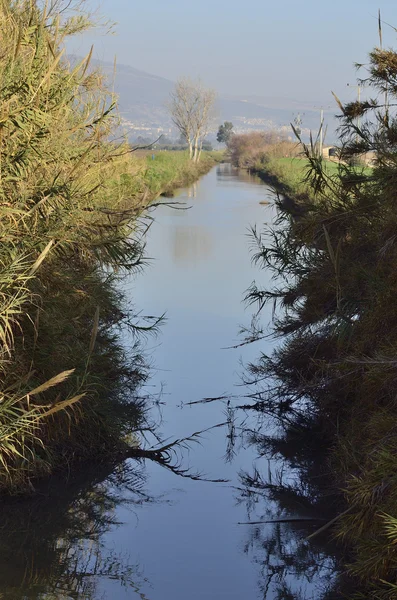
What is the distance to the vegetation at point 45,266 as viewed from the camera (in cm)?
660

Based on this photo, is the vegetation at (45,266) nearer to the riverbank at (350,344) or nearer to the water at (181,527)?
the water at (181,527)

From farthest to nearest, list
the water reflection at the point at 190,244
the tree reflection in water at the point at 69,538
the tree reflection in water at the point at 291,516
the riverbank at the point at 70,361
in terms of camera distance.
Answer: the water reflection at the point at 190,244, the riverbank at the point at 70,361, the tree reflection in water at the point at 291,516, the tree reflection in water at the point at 69,538

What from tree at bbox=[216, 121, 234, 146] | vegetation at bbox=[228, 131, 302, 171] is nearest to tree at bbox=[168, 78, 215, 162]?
vegetation at bbox=[228, 131, 302, 171]

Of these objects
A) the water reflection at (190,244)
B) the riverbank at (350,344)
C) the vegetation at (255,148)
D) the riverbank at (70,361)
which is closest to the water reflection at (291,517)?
the riverbank at (350,344)

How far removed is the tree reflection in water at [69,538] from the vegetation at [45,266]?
230 mm

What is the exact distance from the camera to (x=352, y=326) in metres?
8.23

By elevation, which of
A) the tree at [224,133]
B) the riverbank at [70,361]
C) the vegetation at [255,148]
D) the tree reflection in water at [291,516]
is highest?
the tree at [224,133]

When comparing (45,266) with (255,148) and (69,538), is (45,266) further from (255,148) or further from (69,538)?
(255,148)

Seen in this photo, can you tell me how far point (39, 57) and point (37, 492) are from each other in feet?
11.6

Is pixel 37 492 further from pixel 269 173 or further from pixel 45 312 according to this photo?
pixel 269 173

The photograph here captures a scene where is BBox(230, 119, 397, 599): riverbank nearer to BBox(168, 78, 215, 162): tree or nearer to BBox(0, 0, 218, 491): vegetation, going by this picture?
BBox(0, 0, 218, 491): vegetation

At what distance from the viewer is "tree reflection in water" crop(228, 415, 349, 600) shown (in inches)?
264

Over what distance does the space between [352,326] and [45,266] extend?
8.93ft

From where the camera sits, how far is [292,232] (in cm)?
991
